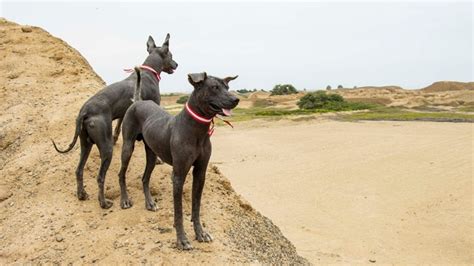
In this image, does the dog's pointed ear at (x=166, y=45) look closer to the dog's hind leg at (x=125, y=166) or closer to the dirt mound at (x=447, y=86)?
the dog's hind leg at (x=125, y=166)

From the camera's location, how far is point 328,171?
19.0 m

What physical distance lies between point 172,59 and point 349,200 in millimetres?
9556

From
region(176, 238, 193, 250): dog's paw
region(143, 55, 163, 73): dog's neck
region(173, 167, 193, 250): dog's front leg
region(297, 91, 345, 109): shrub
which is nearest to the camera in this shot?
region(173, 167, 193, 250): dog's front leg

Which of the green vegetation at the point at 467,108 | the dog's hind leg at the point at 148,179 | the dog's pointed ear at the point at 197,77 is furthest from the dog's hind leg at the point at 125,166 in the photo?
the green vegetation at the point at 467,108

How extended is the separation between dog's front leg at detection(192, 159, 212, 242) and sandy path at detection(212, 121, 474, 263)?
179 inches

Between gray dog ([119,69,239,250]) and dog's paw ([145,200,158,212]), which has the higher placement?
gray dog ([119,69,239,250])

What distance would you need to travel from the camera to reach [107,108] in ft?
Answer: 21.0

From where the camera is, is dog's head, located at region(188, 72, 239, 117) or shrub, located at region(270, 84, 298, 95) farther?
shrub, located at region(270, 84, 298, 95)

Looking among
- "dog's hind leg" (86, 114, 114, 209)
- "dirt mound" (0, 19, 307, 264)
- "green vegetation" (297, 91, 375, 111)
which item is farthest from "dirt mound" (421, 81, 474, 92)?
"dog's hind leg" (86, 114, 114, 209)

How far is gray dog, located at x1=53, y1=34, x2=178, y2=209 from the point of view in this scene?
240 inches

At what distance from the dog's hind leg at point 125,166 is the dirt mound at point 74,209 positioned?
0.13m

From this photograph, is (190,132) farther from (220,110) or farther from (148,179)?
(148,179)

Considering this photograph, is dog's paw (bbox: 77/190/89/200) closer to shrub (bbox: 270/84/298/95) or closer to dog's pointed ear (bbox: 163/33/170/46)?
dog's pointed ear (bbox: 163/33/170/46)

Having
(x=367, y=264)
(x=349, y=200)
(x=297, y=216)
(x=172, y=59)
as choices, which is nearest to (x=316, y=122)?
(x=349, y=200)
